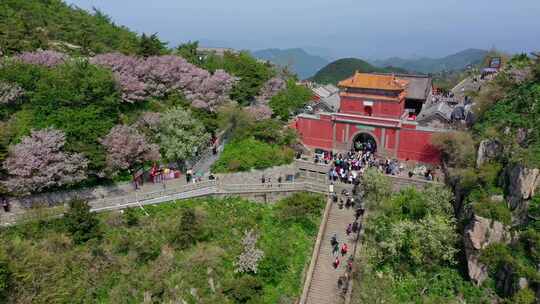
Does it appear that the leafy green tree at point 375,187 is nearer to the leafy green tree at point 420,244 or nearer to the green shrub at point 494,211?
the leafy green tree at point 420,244

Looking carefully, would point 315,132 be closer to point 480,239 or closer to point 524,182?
point 480,239

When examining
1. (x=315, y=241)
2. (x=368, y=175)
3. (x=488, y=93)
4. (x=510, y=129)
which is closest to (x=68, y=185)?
(x=315, y=241)

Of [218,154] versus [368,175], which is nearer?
[368,175]

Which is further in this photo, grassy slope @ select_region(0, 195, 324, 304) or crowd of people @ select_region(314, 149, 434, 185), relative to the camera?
crowd of people @ select_region(314, 149, 434, 185)

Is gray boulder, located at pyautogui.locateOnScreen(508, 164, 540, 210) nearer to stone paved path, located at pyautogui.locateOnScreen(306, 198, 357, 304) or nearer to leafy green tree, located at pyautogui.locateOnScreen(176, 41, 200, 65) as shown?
stone paved path, located at pyautogui.locateOnScreen(306, 198, 357, 304)

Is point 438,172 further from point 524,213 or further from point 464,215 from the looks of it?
point 524,213

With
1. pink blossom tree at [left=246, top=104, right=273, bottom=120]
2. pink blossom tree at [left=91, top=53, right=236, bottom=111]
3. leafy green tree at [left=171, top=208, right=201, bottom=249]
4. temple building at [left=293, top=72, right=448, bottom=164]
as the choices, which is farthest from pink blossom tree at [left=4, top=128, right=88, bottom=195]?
temple building at [left=293, top=72, right=448, bottom=164]
